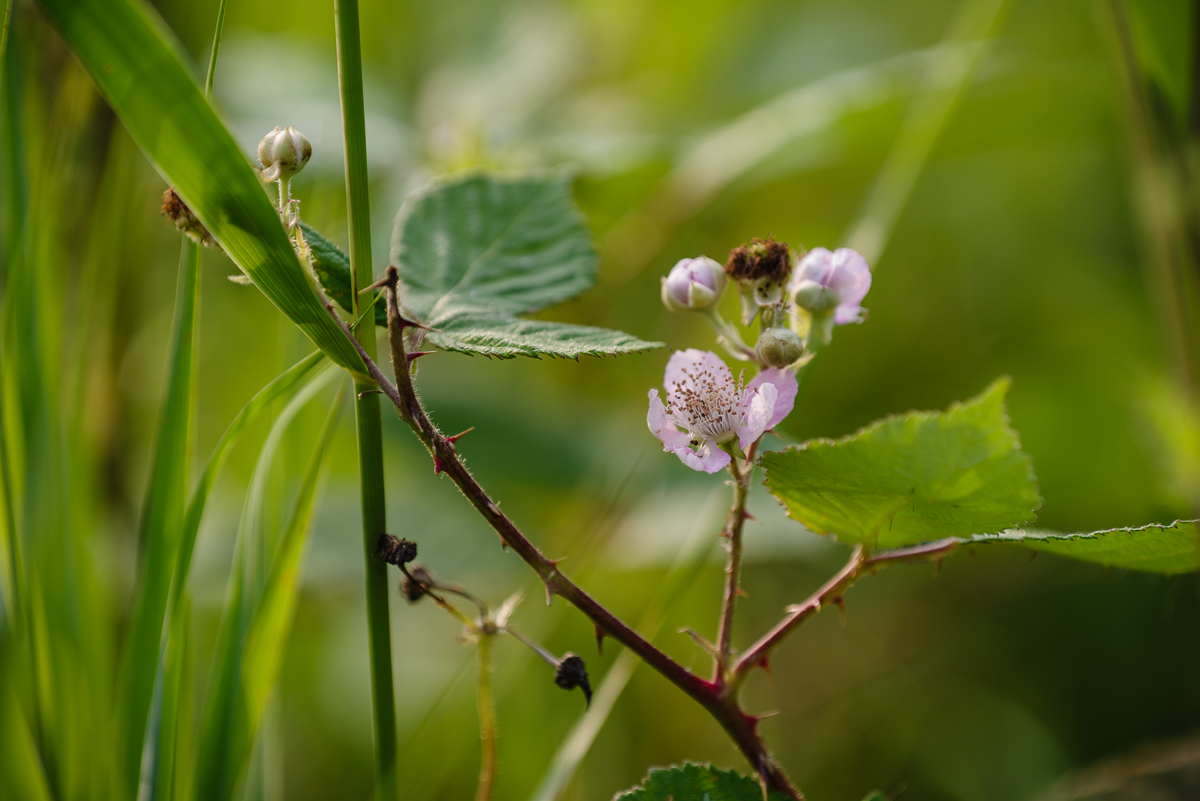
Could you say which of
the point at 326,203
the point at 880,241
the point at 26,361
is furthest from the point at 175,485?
the point at 880,241

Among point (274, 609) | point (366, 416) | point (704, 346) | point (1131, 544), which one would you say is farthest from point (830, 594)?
point (704, 346)

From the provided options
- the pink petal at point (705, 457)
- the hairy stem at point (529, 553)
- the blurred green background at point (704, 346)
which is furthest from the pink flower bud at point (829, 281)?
the blurred green background at point (704, 346)

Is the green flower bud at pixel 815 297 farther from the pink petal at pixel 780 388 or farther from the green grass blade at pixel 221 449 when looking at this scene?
the green grass blade at pixel 221 449

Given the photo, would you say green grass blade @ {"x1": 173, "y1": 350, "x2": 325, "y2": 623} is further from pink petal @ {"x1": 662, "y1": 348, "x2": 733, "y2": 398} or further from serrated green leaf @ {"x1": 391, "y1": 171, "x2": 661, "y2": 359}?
pink petal @ {"x1": 662, "y1": 348, "x2": 733, "y2": 398}

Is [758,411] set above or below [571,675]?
above

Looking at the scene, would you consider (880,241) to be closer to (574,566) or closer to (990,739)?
(574,566)

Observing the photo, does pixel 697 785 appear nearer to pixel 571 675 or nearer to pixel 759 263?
pixel 571 675
